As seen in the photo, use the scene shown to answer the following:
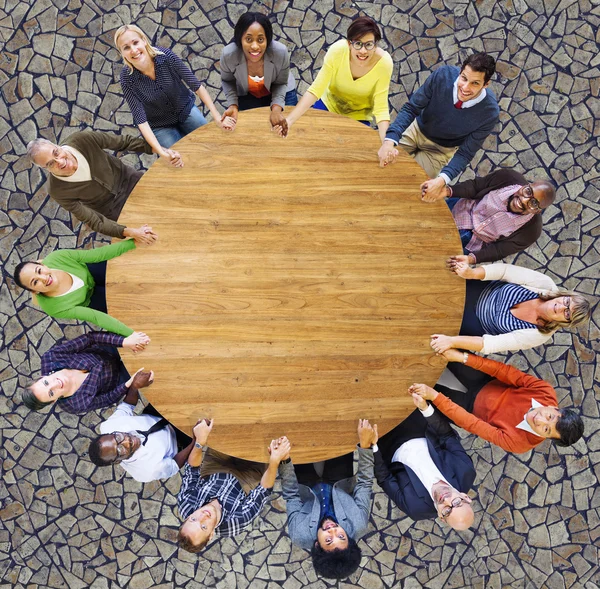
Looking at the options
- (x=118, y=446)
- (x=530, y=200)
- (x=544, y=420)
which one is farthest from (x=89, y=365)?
(x=530, y=200)

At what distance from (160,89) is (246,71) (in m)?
0.64

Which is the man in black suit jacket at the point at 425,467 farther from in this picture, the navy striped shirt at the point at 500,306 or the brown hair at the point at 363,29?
the brown hair at the point at 363,29

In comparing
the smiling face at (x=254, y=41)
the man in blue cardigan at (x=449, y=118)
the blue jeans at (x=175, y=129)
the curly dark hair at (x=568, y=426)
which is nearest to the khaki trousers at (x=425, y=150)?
the man in blue cardigan at (x=449, y=118)

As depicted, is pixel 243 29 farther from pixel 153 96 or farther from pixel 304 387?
pixel 304 387

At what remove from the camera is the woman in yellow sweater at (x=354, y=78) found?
3.62m

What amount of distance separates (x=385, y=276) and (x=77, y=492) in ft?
10.9

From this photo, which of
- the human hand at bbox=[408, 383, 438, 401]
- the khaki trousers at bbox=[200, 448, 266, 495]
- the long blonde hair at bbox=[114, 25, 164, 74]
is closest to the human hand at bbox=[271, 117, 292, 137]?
the long blonde hair at bbox=[114, 25, 164, 74]

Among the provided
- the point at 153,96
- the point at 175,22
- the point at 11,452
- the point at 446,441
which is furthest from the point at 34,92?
the point at 446,441

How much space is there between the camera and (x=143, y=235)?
3.64 meters

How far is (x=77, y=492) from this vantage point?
4816 millimetres

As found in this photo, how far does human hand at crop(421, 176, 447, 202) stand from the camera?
3.76 m

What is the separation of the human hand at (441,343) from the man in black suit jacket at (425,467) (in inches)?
13.4

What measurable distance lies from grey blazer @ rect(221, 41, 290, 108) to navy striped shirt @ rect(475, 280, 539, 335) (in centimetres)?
205

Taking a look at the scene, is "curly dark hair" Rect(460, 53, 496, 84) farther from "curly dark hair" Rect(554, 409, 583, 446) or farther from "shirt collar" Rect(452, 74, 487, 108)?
"curly dark hair" Rect(554, 409, 583, 446)
